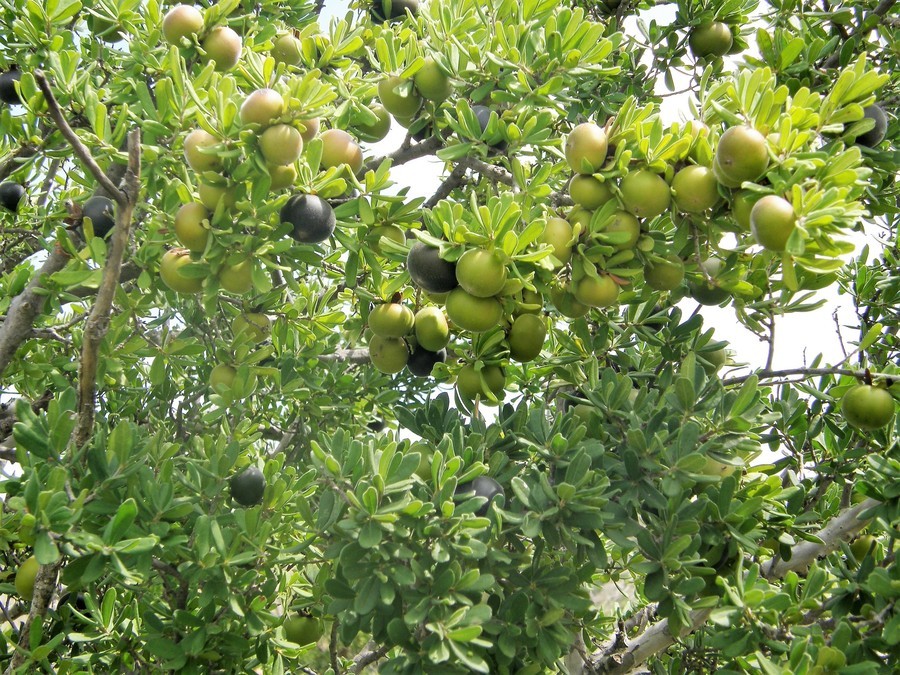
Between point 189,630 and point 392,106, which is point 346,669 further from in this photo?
point 392,106

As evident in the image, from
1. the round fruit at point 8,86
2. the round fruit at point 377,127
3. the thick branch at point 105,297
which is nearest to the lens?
the thick branch at point 105,297

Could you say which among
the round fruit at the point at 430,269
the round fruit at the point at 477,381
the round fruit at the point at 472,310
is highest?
the round fruit at the point at 430,269

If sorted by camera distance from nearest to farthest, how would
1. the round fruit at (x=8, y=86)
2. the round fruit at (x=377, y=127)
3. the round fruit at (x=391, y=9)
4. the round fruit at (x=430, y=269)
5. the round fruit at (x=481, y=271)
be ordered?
the round fruit at (x=481, y=271)
the round fruit at (x=430, y=269)
the round fruit at (x=377, y=127)
the round fruit at (x=8, y=86)
the round fruit at (x=391, y=9)

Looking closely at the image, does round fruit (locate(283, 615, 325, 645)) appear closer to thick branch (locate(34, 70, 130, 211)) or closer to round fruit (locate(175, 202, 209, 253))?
round fruit (locate(175, 202, 209, 253))

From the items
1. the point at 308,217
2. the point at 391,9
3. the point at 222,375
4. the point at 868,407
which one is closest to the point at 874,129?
the point at 868,407

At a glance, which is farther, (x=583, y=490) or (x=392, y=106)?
(x=392, y=106)

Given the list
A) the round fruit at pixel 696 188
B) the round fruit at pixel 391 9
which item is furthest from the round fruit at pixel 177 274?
the round fruit at pixel 391 9

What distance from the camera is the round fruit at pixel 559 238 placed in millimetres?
2098

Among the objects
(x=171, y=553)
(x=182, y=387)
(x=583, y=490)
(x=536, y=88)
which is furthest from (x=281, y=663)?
(x=536, y=88)

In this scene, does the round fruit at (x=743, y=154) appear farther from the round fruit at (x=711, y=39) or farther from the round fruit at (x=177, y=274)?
the round fruit at (x=711, y=39)

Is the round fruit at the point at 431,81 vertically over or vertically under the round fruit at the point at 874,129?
under

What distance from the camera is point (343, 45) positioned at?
8.23ft

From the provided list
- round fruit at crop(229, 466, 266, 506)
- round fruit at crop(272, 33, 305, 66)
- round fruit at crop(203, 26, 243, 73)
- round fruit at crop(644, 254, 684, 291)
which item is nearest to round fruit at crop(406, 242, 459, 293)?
round fruit at crop(644, 254, 684, 291)

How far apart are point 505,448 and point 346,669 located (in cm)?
129
